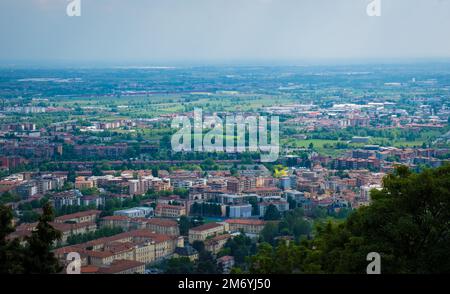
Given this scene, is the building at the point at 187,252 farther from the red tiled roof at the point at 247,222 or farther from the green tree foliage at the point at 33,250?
the green tree foliage at the point at 33,250

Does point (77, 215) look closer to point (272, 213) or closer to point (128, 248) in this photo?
point (128, 248)

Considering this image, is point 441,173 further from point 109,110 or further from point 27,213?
point 109,110

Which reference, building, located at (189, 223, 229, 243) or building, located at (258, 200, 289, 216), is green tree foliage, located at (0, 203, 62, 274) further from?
building, located at (258, 200, 289, 216)

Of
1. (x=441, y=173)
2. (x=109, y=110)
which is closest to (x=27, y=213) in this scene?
(x=441, y=173)

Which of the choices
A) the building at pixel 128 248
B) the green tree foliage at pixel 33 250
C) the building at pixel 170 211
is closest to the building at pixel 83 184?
the building at pixel 170 211

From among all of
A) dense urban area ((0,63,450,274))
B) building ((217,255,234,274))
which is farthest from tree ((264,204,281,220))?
building ((217,255,234,274))
